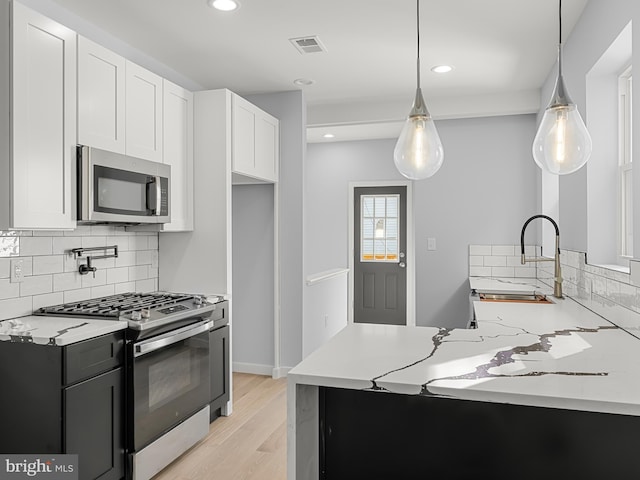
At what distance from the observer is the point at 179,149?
129 inches

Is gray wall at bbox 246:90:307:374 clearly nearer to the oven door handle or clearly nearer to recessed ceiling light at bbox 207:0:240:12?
the oven door handle

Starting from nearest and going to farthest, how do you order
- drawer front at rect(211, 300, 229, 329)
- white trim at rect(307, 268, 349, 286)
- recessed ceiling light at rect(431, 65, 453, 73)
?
drawer front at rect(211, 300, 229, 329), recessed ceiling light at rect(431, 65, 453, 73), white trim at rect(307, 268, 349, 286)

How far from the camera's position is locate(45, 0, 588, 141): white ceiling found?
2.74 m

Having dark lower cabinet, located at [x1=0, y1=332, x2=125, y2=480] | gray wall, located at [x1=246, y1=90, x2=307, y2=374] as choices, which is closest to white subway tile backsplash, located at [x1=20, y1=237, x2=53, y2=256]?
dark lower cabinet, located at [x1=0, y1=332, x2=125, y2=480]

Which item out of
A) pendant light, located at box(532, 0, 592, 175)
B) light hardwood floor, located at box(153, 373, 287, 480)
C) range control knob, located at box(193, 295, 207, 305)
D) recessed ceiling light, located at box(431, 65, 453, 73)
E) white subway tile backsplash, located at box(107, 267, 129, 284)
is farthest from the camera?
recessed ceiling light, located at box(431, 65, 453, 73)

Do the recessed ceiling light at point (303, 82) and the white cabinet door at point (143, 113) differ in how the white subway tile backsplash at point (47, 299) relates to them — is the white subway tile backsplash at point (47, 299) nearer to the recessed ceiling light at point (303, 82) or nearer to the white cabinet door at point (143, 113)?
the white cabinet door at point (143, 113)

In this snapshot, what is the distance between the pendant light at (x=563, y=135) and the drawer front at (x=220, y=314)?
7.01 feet

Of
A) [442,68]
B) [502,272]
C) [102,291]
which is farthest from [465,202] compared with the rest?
[102,291]

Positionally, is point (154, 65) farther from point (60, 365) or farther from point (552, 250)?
point (552, 250)

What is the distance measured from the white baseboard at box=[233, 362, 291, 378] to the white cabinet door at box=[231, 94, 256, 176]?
1.71 meters

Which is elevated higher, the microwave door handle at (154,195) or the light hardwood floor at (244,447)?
the microwave door handle at (154,195)

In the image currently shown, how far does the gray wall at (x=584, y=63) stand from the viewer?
2.08 metres

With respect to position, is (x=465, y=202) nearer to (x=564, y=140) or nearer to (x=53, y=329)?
(x=564, y=140)

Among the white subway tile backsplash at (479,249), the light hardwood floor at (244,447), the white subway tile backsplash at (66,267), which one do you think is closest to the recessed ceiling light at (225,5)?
the white subway tile backsplash at (66,267)
